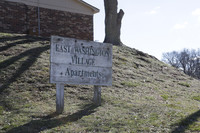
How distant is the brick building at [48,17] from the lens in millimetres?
15383

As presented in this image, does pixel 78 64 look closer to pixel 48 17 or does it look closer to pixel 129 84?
pixel 129 84

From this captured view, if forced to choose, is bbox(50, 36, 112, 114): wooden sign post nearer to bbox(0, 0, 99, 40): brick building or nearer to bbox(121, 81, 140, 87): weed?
bbox(121, 81, 140, 87): weed

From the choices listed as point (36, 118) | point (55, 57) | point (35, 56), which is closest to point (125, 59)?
point (35, 56)

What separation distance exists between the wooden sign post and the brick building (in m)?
9.73

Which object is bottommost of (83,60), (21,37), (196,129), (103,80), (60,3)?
(196,129)

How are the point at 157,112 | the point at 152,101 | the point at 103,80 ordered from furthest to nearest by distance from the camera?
the point at 152,101 < the point at 103,80 < the point at 157,112

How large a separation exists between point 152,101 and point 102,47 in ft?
7.38

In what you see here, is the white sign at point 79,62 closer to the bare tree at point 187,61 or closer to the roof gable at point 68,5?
the roof gable at point 68,5

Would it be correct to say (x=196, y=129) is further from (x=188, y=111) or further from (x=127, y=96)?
(x=127, y=96)

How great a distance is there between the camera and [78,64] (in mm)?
6613

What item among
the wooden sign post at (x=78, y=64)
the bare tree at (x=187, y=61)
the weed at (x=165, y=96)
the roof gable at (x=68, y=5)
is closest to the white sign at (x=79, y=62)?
the wooden sign post at (x=78, y=64)

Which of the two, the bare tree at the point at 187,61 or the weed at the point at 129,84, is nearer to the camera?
the weed at the point at 129,84

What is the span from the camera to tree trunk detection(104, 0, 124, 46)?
15.5m

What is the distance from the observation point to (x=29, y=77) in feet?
26.8
